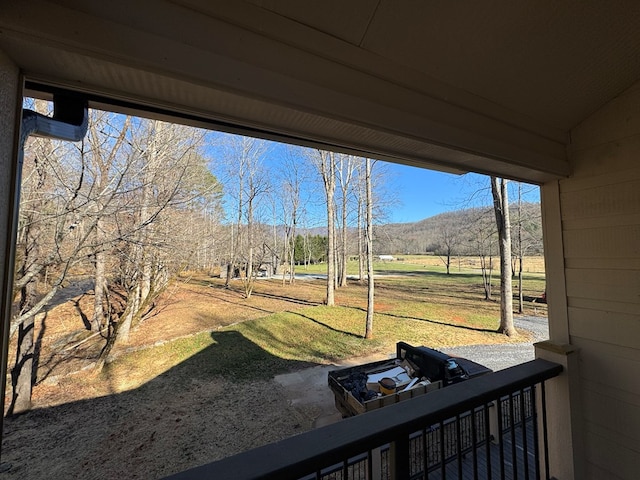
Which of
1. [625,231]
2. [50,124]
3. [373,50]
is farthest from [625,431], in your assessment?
[50,124]

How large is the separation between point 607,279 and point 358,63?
5.71 ft

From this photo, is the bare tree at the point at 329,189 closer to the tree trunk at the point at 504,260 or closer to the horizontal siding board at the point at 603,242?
the tree trunk at the point at 504,260

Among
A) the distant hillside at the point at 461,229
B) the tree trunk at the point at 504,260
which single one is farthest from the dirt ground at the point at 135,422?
the tree trunk at the point at 504,260

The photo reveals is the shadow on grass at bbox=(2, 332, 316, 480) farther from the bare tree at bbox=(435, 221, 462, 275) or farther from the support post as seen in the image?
the bare tree at bbox=(435, 221, 462, 275)

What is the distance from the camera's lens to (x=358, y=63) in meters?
1.05

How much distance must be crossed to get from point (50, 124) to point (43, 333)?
864 centimetres

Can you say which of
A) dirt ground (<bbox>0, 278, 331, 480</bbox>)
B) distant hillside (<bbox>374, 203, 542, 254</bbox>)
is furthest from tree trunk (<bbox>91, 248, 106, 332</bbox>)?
distant hillside (<bbox>374, 203, 542, 254</bbox>)

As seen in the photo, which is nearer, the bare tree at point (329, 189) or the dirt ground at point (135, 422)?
A: the dirt ground at point (135, 422)

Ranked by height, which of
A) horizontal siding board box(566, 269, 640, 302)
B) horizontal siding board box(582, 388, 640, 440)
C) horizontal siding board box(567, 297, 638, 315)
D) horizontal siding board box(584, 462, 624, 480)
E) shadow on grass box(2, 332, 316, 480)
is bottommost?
shadow on grass box(2, 332, 316, 480)

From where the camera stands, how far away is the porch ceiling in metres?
0.69

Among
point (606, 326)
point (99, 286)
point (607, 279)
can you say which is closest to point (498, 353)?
point (606, 326)

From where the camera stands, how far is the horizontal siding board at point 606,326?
144 cm

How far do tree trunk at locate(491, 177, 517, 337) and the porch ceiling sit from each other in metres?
6.78

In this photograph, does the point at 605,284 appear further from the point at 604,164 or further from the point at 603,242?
the point at 604,164
